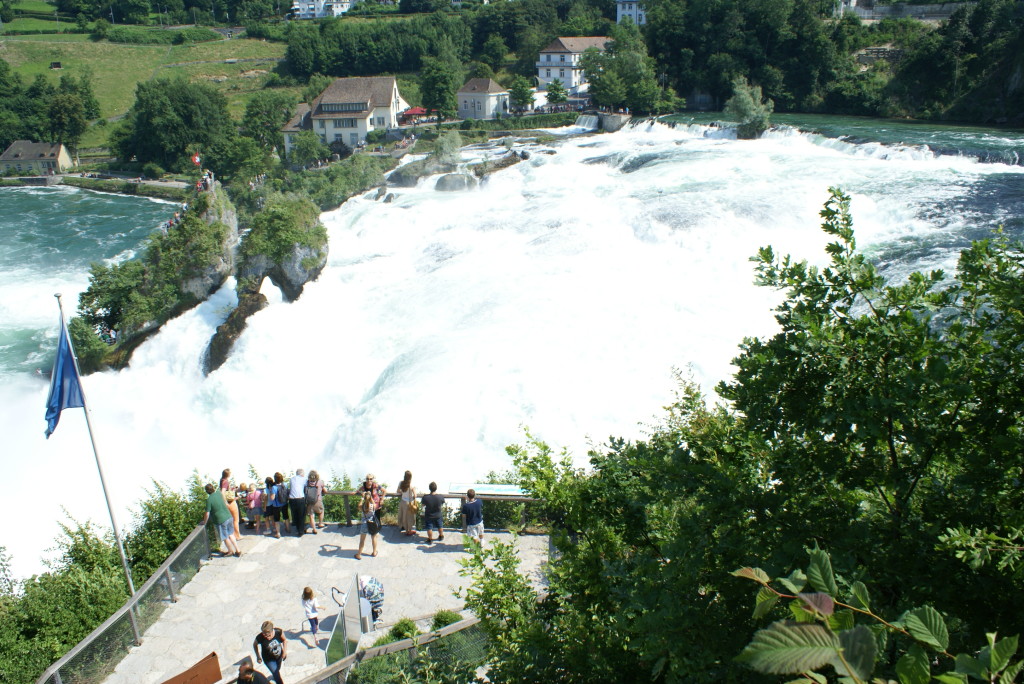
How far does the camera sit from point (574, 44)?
269ft

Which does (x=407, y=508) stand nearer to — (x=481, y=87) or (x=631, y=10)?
(x=481, y=87)

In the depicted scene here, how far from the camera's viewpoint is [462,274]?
27297 mm

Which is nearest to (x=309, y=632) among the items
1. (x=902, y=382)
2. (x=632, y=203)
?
(x=902, y=382)

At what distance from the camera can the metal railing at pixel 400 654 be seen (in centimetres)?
815

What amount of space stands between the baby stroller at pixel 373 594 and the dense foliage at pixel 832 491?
4.23 metres

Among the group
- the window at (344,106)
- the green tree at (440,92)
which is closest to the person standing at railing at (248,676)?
the green tree at (440,92)

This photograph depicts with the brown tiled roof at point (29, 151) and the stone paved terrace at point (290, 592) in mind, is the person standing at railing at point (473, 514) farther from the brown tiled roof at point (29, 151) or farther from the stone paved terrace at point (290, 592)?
the brown tiled roof at point (29, 151)

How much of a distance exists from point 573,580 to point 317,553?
6.77 meters

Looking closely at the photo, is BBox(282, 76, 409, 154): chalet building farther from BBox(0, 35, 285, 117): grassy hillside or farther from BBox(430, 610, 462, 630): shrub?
BBox(430, 610, 462, 630): shrub

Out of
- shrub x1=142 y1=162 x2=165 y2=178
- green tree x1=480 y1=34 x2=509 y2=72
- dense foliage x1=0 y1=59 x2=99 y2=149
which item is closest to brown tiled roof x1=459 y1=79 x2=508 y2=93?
green tree x1=480 y1=34 x2=509 y2=72

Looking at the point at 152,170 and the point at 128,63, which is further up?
the point at 128,63

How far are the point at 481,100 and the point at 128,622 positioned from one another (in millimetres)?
67496

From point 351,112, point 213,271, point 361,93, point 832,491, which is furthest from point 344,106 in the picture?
point 832,491

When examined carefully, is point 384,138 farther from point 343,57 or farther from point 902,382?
point 902,382
